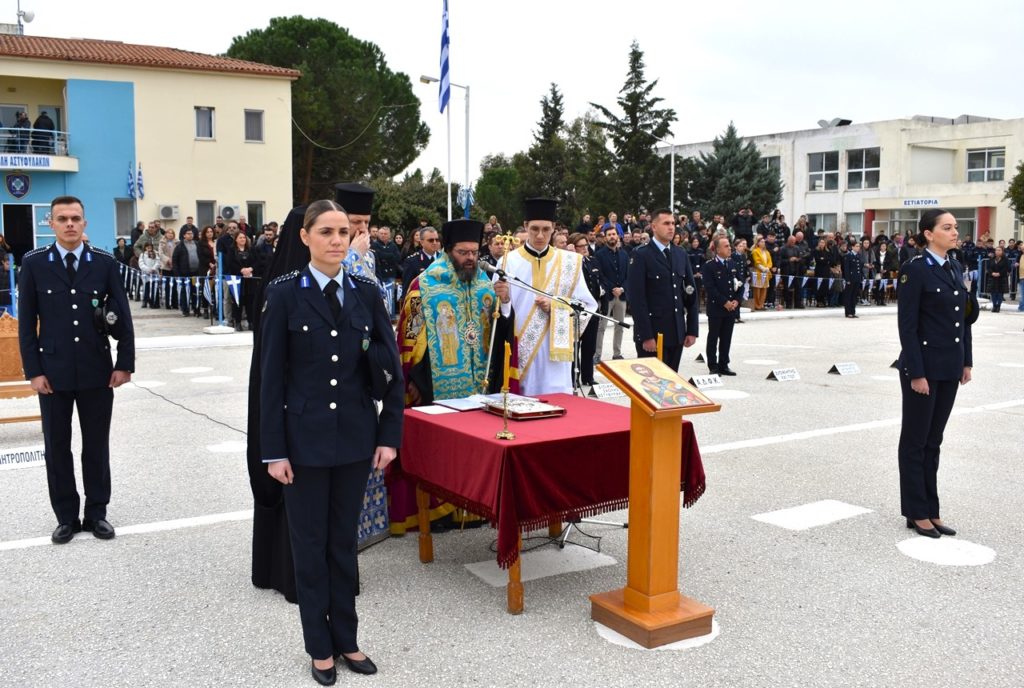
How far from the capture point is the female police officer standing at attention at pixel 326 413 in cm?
401

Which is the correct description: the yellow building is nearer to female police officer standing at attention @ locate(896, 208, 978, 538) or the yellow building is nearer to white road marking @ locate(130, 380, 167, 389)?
white road marking @ locate(130, 380, 167, 389)

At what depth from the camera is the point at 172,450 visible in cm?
869

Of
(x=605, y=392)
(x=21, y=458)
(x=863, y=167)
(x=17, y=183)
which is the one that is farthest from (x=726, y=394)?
(x=863, y=167)

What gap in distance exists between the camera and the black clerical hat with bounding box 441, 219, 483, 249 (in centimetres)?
600

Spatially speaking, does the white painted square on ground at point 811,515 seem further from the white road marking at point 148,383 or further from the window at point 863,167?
the window at point 863,167

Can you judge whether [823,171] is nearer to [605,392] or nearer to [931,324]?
[605,392]

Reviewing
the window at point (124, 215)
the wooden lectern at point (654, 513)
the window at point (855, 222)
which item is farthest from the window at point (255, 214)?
the wooden lectern at point (654, 513)

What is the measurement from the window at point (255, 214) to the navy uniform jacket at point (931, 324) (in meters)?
34.3

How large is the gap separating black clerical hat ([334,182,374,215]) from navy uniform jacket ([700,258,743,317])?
928 centimetres

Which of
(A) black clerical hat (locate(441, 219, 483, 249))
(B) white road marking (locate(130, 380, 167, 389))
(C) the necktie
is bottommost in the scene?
(B) white road marking (locate(130, 380, 167, 389))

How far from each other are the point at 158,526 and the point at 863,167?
53352 mm

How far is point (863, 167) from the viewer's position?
54.2 metres

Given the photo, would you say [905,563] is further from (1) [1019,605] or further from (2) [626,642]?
(2) [626,642]

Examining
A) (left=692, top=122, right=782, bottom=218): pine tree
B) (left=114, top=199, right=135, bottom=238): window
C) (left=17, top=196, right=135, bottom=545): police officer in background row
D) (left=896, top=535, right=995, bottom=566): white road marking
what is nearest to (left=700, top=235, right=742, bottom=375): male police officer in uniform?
(left=896, top=535, right=995, bottom=566): white road marking
